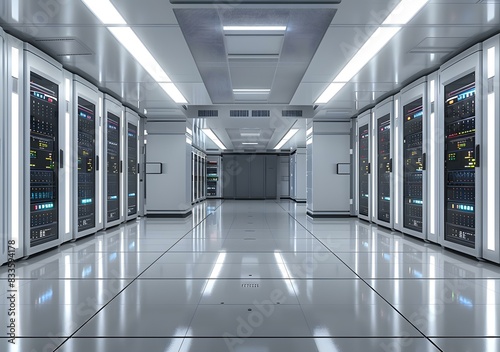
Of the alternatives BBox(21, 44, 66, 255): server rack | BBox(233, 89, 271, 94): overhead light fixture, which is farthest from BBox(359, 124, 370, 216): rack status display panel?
BBox(21, 44, 66, 255): server rack

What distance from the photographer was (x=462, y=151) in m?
6.88

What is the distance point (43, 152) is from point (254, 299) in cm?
495

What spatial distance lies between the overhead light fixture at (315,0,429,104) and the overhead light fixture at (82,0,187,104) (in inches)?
146

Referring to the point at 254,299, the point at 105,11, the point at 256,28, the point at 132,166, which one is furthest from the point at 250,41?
the point at 132,166

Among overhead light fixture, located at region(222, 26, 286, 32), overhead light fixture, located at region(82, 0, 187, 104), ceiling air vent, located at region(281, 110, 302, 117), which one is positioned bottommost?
ceiling air vent, located at region(281, 110, 302, 117)

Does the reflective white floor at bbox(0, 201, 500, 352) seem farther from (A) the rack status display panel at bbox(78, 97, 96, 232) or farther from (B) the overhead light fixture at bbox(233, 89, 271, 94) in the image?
(B) the overhead light fixture at bbox(233, 89, 271, 94)

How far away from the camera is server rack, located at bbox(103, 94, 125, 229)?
1023cm

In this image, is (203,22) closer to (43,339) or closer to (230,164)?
(43,339)

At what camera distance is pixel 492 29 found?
582 centimetres

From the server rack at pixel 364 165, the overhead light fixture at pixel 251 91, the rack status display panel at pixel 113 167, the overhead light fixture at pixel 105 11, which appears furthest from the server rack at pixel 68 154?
the server rack at pixel 364 165

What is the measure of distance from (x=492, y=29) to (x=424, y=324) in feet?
15.5

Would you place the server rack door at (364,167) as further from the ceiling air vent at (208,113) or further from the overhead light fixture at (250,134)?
the overhead light fixture at (250,134)

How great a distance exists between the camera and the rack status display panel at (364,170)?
12617mm

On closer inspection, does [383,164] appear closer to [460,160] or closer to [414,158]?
[414,158]
